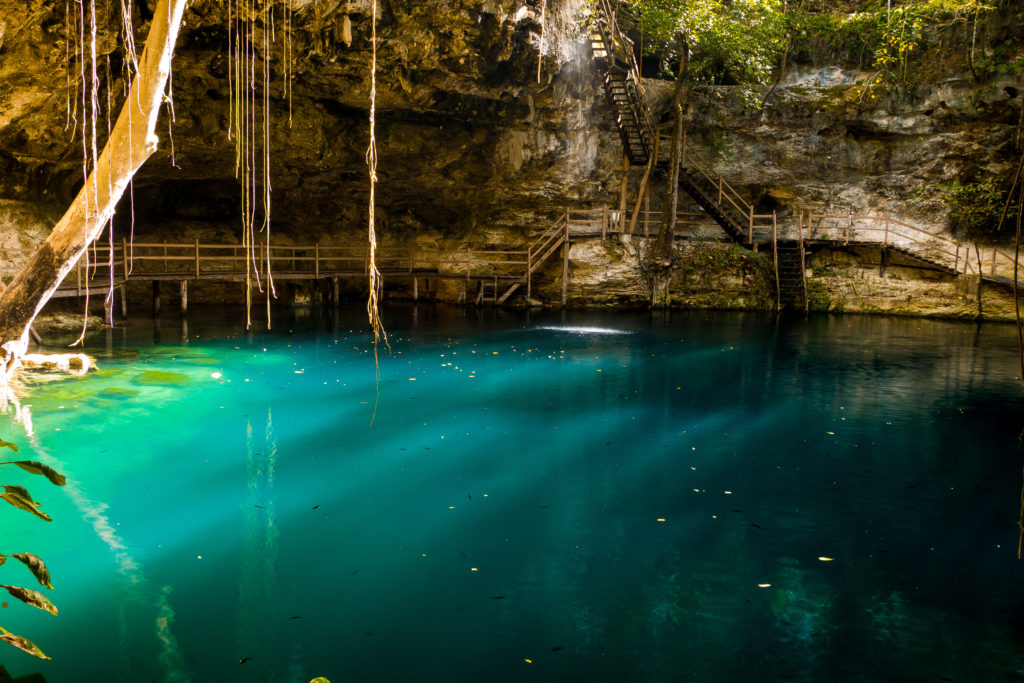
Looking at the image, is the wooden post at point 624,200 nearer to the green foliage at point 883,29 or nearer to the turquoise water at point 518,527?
the green foliage at point 883,29

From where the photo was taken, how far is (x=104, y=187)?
17.6ft

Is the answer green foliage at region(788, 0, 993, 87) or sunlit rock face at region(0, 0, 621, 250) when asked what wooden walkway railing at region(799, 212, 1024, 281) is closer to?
green foliage at region(788, 0, 993, 87)

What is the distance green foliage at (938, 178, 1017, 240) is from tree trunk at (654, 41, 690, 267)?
8426 millimetres

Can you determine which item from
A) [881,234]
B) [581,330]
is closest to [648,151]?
[581,330]

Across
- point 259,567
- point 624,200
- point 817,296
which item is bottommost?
point 259,567

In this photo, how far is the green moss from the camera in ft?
35.8

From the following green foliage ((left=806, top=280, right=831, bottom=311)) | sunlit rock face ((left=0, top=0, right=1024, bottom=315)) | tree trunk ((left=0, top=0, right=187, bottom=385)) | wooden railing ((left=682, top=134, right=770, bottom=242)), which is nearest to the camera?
tree trunk ((left=0, top=0, right=187, bottom=385))

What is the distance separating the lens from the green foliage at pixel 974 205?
72.2 feet

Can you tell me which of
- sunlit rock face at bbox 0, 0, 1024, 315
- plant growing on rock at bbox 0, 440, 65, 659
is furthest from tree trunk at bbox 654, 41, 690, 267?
plant growing on rock at bbox 0, 440, 65, 659

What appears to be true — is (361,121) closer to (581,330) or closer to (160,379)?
(581,330)

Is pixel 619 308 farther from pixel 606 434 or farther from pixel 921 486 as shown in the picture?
pixel 921 486

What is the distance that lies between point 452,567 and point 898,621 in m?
2.89

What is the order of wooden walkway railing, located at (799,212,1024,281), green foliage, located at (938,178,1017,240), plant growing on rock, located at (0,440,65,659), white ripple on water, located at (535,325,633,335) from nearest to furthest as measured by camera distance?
1. plant growing on rock, located at (0,440,65,659)
2. white ripple on water, located at (535,325,633,335)
3. wooden walkway railing, located at (799,212,1024,281)
4. green foliage, located at (938,178,1017,240)

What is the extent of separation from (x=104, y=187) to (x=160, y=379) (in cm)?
645
